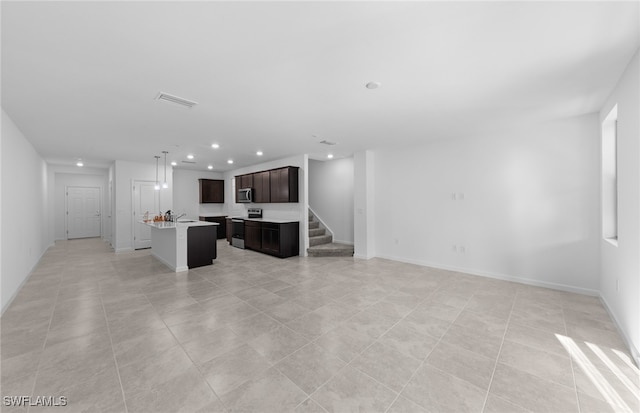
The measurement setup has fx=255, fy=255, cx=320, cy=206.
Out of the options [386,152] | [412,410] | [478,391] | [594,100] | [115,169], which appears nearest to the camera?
[412,410]

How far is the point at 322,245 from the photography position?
7.32 m

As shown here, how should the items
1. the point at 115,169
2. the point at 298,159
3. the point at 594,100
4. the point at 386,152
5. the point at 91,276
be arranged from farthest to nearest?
the point at 115,169
the point at 298,159
the point at 386,152
the point at 91,276
the point at 594,100

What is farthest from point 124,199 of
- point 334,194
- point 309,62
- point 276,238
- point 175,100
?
point 309,62

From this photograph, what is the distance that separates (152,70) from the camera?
245 cm

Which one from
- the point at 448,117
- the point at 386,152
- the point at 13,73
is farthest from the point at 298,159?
the point at 13,73

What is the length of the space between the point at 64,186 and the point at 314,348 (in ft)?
38.8

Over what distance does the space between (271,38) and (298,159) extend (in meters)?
4.87

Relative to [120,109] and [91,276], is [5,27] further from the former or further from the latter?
[91,276]

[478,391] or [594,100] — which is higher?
[594,100]

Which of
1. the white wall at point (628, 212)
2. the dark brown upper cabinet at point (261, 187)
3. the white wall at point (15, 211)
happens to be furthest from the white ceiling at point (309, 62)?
the dark brown upper cabinet at point (261, 187)

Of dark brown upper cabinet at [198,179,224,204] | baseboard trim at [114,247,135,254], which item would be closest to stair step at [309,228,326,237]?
dark brown upper cabinet at [198,179,224,204]

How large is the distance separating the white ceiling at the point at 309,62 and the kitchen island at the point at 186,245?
2117 mm

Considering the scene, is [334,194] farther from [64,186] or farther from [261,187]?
[64,186]

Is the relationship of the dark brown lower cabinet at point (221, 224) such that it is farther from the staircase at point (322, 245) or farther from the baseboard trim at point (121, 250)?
the staircase at point (322, 245)
